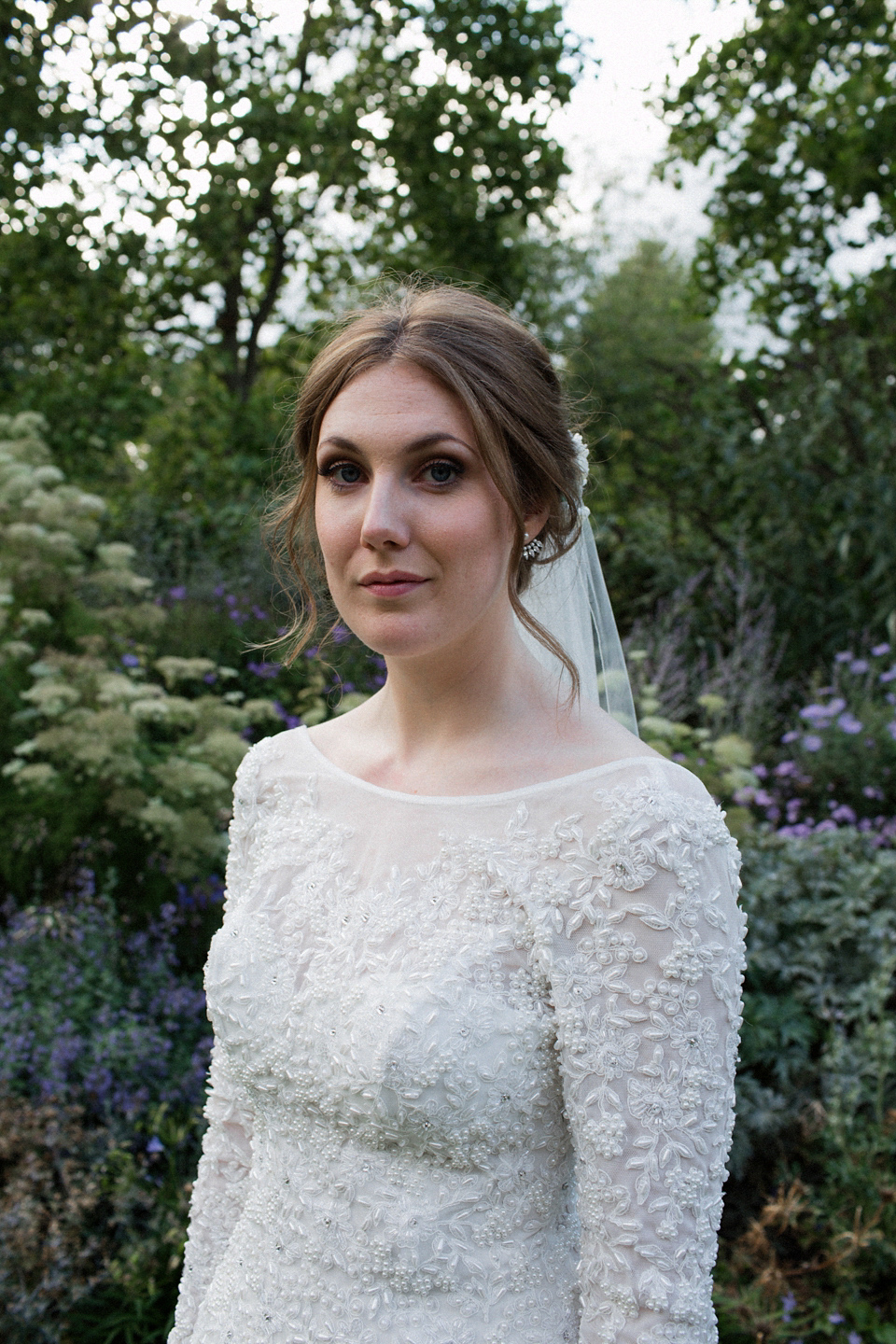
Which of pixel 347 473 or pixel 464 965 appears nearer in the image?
pixel 464 965

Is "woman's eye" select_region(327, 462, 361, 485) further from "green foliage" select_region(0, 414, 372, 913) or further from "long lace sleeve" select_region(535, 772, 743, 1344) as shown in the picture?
"green foliage" select_region(0, 414, 372, 913)

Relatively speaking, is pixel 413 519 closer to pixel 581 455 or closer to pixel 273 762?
pixel 581 455

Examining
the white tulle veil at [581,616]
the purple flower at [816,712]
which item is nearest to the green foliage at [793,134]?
the purple flower at [816,712]

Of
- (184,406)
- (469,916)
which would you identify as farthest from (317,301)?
(469,916)

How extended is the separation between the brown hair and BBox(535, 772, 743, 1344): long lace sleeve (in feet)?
1.07

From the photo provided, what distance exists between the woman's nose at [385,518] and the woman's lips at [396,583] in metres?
0.04

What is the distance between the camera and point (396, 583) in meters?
1.37

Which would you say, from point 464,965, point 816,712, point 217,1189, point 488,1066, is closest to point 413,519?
point 464,965

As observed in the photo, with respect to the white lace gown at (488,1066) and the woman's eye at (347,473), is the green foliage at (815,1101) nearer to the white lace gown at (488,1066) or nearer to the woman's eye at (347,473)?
the white lace gown at (488,1066)

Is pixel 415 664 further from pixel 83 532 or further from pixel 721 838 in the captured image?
pixel 83 532

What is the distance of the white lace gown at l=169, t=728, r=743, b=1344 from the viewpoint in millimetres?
1177

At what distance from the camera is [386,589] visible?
1.37 m

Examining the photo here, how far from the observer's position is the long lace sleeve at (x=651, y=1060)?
1.17 m

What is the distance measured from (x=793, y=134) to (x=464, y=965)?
28.9 feet
